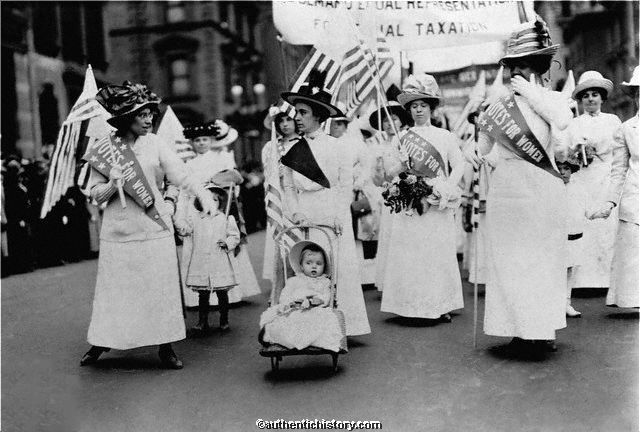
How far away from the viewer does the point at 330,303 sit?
591 centimetres

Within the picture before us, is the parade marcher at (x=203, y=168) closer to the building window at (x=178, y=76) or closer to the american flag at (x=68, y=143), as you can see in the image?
the american flag at (x=68, y=143)

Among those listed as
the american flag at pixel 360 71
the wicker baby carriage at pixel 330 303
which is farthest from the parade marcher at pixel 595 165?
the wicker baby carriage at pixel 330 303

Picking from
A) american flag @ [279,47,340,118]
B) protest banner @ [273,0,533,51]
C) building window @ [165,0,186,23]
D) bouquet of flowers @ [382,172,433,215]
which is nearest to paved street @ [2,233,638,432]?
bouquet of flowers @ [382,172,433,215]

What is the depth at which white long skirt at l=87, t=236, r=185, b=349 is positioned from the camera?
6051mm

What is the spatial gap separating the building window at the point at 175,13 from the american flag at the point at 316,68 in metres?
36.1

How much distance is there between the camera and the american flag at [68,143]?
247 inches

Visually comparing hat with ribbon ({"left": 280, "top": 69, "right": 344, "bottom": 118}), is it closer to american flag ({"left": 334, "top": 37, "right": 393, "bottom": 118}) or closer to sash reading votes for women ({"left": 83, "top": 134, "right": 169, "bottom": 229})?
american flag ({"left": 334, "top": 37, "right": 393, "bottom": 118})

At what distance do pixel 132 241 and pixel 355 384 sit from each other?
2027 mm

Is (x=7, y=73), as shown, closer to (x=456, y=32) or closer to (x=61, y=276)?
(x=61, y=276)

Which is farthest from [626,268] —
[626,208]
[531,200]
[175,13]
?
[175,13]

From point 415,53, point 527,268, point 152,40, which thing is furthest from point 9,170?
point 152,40

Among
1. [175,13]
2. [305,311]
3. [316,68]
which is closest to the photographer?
[305,311]

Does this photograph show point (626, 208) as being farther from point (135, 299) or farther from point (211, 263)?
point (135, 299)

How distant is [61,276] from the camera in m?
12.7
